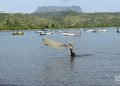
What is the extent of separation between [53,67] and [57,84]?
16572 mm

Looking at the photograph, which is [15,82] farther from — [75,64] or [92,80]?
[75,64]

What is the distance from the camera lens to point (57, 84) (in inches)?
1821

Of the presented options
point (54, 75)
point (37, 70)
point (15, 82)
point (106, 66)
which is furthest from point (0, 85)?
point (106, 66)

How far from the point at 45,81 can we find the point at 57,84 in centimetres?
310

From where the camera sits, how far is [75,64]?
66.7 m

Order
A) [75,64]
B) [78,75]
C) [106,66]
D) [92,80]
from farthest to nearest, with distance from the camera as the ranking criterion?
1. [75,64]
2. [106,66]
3. [78,75]
4. [92,80]

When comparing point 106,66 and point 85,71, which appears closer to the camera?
point 85,71

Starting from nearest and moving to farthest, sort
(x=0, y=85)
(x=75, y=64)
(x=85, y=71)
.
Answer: (x=0, y=85), (x=85, y=71), (x=75, y=64)

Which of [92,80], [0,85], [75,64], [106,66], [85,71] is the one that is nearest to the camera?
[0,85]

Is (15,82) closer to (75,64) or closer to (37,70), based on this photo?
(37,70)

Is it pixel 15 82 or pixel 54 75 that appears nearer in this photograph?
pixel 15 82

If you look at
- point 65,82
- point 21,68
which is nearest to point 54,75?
point 65,82

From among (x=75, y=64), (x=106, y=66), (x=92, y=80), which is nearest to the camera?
(x=92, y=80)

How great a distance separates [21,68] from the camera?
2466 inches
